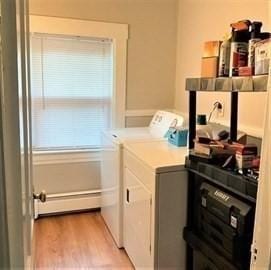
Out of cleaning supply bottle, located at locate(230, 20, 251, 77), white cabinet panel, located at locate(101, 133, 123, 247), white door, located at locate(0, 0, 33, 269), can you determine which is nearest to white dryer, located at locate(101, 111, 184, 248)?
white cabinet panel, located at locate(101, 133, 123, 247)

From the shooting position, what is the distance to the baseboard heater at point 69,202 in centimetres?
313

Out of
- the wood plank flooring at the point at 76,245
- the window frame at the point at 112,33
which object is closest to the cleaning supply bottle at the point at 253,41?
the wood plank flooring at the point at 76,245

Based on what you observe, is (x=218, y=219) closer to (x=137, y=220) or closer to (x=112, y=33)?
(x=137, y=220)

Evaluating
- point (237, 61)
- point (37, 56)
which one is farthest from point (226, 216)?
point (37, 56)

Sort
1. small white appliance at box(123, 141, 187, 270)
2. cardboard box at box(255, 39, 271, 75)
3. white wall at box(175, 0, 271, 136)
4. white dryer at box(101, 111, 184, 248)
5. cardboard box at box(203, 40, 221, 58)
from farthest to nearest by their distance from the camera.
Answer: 1. white dryer at box(101, 111, 184, 248)
2. white wall at box(175, 0, 271, 136)
3. small white appliance at box(123, 141, 187, 270)
4. cardboard box at box(203, 40, 221, 58)
5. cardboard box at box(255, 39, 271, 75)

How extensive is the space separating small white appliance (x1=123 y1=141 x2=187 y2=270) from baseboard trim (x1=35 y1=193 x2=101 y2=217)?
1.22 metres

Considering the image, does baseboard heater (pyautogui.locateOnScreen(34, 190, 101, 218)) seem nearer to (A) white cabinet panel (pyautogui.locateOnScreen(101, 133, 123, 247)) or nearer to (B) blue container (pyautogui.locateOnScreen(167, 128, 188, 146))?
(A) white cabinet panel (pyautogui.locateOnScreen(101, 133, 123, 247))

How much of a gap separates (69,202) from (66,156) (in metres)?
0.48

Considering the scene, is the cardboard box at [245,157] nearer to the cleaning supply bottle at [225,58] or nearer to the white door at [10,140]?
the cleaning supply bottle at [225,58]

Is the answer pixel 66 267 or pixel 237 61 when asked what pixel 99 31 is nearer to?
pixel 237 61

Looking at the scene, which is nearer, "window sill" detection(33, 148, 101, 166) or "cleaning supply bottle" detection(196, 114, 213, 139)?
"cleaning supply bottle" detection(196, 114, 213, 139)

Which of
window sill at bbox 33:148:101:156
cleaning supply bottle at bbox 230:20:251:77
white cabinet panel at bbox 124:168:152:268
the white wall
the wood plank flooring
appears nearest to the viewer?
cleaning supply bottle at bbox 230:20:251:77

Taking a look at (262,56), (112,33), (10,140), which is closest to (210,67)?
(262,56)

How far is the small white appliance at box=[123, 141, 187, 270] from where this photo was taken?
1.83 meters
